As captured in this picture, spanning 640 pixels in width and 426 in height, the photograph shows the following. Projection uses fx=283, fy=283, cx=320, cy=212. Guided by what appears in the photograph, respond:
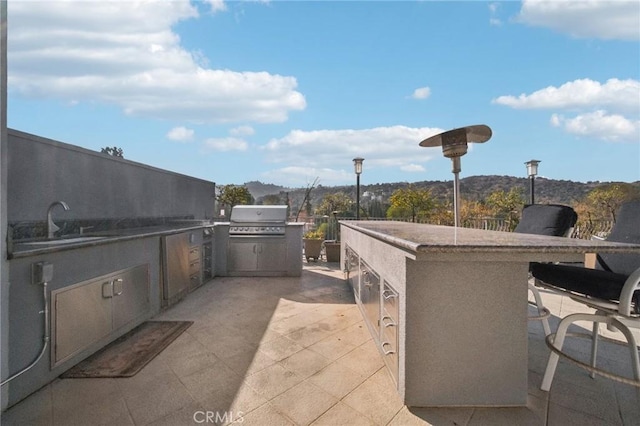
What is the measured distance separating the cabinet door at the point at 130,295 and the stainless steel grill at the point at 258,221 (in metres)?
2.11

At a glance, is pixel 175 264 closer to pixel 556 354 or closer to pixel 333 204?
pixel 556 354

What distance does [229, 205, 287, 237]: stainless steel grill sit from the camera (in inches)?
200

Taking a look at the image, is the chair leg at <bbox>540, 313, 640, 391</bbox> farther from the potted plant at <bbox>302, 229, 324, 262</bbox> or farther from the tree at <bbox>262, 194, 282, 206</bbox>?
the tree at <bbox>262, 194, 282, 206</bbox>

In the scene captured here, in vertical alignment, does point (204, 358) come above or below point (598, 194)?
below

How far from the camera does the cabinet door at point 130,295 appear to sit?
255 cm

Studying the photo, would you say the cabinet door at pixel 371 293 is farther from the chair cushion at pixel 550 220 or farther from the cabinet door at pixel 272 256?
the cabinet door at pixel 272 256

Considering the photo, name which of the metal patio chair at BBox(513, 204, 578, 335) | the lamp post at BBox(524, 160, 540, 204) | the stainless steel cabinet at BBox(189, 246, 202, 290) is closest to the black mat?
the stainless steel cabinet at BBox(189, 246, 202, 290)

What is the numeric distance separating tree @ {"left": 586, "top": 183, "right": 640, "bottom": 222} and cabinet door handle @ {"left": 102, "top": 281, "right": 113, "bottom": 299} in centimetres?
1323

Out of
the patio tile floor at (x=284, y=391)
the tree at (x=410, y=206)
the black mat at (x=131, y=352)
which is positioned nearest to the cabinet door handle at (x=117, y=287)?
the black mat at (x=131, y=352)

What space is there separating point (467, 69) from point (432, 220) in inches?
183

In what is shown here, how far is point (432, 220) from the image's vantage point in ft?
30.0

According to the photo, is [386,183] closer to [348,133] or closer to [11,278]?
[348,133]

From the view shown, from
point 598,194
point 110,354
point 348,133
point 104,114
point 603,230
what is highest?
point 348,133

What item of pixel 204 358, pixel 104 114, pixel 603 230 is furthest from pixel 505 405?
pixel 603 230
